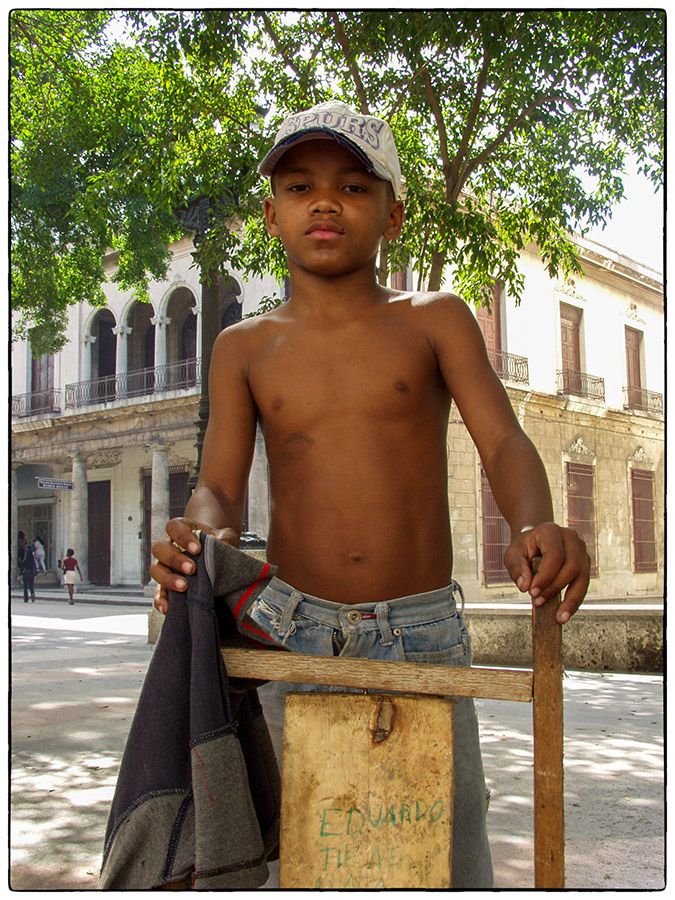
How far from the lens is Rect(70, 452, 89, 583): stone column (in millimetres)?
23938

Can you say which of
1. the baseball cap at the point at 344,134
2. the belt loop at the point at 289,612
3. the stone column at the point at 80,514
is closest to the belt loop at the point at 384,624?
the belt loop at the point at 289,612

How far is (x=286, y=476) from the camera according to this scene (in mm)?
1922

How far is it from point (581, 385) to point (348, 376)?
21455 mm

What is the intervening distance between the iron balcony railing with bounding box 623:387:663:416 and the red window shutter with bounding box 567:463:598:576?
7.44ft

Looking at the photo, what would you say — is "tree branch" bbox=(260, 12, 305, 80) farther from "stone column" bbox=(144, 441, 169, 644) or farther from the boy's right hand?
"stone column" bbox=(144, 441, 169, 644)

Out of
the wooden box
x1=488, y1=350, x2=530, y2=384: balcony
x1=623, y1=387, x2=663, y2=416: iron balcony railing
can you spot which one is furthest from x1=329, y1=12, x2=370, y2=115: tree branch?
x1=623, y1=387, x2=663, y2=416: iron balcony railing

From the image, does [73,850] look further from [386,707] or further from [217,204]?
[217,204]

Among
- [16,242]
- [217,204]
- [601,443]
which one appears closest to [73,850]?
[217,204]

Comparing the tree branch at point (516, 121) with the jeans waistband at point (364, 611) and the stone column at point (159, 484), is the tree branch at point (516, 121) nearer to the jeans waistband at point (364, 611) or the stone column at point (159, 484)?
the jeans waistband at point (364, 611)

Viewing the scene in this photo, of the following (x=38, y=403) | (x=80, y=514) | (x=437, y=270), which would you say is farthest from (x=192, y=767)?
(x=38, y=403)

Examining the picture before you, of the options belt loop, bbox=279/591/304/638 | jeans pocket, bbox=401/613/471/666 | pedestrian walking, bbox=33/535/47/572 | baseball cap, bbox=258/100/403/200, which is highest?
baseball cap, bbox=258/100/403/200

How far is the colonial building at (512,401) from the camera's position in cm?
2125

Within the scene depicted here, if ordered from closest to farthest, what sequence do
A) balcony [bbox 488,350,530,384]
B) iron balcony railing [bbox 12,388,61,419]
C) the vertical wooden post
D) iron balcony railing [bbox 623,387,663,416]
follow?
the vertical wooden post < balcony [bbox 488,350,530,384] < iron balcony railing [bbox 623,387,663,416] < iron balcony railing [bbox 12,388,61,419]

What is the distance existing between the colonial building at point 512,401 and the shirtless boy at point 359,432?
17.6m
